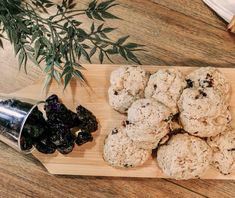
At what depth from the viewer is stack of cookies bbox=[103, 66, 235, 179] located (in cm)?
106

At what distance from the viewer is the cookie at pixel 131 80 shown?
113 cm

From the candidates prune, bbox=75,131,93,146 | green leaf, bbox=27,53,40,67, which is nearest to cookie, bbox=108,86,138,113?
prune, bbox=75,131,93,146

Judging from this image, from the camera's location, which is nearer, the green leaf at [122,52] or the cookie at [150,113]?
the cookie at [150,113]

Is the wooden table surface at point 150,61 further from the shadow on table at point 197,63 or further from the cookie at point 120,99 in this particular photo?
the cookie at point 120,99

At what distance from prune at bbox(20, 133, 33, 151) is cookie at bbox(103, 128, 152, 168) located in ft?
0.65

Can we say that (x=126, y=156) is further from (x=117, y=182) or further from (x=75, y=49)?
(x=75, y=49)

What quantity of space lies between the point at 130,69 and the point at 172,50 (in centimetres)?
20

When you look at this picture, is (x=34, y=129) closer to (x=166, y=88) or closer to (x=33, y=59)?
(x=33, y=59)

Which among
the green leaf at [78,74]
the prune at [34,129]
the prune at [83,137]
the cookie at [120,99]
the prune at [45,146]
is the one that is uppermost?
the green leaf at [78,74]

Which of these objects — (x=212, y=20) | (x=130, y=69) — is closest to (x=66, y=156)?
(x=130, y=69)

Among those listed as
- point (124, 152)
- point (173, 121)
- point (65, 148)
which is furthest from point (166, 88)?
point (65, 148)

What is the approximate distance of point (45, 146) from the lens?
44.0 inches

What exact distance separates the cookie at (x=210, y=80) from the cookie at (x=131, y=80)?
0.39 feet

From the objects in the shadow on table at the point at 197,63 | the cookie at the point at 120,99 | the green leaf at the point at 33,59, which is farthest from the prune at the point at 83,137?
the shadow on table at the point at 197,63
